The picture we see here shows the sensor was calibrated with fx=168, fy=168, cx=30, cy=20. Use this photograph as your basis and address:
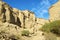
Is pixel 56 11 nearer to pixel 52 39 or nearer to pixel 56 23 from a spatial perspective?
pixel 56 23

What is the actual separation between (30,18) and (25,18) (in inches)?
75.4

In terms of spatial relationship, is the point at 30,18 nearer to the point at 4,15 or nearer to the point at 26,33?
the point at 4,15

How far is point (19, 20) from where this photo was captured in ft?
160

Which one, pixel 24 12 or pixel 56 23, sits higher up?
pixel 24 12

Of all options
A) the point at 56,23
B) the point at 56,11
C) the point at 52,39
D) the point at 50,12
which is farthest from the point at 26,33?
the point at 50,12

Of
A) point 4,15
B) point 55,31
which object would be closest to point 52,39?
point 55,31

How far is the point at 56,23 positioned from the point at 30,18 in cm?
2781

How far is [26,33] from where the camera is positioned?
889 inches

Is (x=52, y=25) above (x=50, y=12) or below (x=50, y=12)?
below

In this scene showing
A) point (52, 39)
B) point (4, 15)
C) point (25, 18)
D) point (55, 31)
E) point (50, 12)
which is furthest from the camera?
point (25, 18)

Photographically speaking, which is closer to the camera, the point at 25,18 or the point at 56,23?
the point at 56,23

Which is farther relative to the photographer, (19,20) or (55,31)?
(19,20)

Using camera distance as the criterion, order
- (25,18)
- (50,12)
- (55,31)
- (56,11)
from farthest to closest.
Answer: (25,18)
(50,12)
(56,11)
(55,31)

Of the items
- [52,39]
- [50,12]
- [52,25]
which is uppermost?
[50,12]
